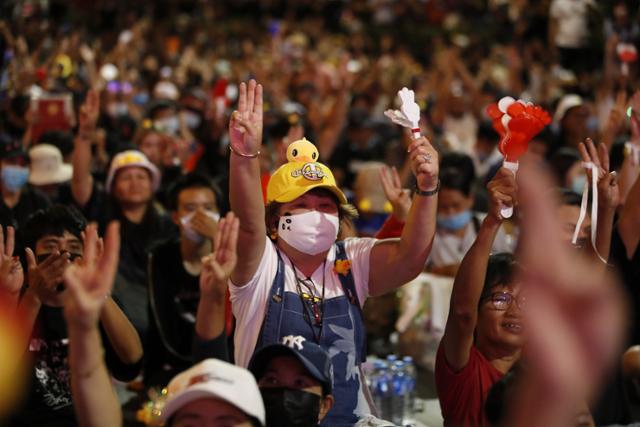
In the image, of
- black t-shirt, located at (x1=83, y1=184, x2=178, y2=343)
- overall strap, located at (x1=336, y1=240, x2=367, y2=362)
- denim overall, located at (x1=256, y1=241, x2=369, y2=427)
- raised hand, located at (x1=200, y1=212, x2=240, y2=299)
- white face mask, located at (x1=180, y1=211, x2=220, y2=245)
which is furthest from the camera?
black t-shirt, located at (x1=83, y1=184, x2=178, y2=343)

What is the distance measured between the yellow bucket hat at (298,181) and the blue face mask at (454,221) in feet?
8.66

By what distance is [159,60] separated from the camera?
15.8 meters

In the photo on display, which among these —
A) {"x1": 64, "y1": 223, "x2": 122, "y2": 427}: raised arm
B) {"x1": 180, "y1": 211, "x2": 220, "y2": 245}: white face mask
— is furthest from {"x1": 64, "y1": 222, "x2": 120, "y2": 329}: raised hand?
{"x1": 180, "y1": 211, "x2": 220, "y2": 245}: white face mask

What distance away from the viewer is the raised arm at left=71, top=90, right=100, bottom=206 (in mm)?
6113

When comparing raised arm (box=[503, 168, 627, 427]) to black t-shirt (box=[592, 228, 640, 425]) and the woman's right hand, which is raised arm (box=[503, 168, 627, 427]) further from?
black t-shirt (box=[592, 228, 640, 425])

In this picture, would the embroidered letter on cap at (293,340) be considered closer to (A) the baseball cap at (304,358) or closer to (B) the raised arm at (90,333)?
(A) the baseball cap at (304,358)

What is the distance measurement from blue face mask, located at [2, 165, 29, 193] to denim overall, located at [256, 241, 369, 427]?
11.1 ft

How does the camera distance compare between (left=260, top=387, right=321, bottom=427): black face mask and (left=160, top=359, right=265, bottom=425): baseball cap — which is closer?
(left=160, top=359, right=265, bottom=425): baseball cap

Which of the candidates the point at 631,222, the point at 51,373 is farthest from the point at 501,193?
the point at 51,373

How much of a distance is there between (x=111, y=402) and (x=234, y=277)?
2.61ft

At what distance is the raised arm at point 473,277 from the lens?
376 centimetres

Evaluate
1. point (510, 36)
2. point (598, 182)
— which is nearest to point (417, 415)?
point (598, 182)

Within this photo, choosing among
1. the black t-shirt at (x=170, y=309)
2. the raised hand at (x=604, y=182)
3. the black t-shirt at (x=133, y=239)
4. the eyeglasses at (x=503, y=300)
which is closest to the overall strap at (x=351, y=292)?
the eyeglasses at (x=503, y=300)

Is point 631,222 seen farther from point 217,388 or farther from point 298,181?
point 217,388
